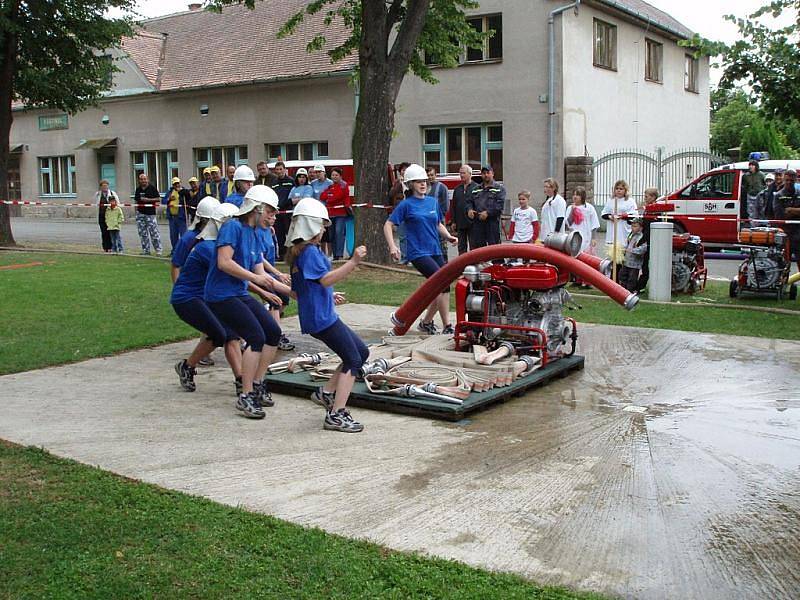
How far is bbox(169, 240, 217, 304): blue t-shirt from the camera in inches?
305

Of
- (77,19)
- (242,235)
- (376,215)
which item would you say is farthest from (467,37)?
(242,235)

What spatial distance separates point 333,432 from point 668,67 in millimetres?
31197

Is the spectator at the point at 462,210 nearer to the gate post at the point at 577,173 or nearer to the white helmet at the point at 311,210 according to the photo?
the white helmet at the point at 311,210

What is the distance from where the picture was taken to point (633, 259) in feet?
46.5

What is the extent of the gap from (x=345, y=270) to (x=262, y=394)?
61.3 inches

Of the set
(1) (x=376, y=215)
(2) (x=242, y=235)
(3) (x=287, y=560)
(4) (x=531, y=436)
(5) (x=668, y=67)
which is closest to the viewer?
(3) (x=287, y=560)

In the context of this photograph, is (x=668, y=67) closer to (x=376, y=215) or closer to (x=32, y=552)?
(x=376, y=215)

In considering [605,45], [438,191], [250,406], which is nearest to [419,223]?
[250,406]

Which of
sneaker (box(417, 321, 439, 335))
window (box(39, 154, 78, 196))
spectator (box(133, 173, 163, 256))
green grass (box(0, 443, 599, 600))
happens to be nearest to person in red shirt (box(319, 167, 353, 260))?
spectator (box(133, 173, 163, 256))

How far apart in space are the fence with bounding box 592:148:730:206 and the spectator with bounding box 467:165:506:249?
13.1 m

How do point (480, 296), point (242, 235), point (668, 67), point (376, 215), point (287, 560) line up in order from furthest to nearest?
point (668, 67) < point (376, 215) < point (480, 296) < point (242, 235) < point (287, 560)

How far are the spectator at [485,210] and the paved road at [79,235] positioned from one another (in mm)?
4702

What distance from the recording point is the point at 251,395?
23.7 feet

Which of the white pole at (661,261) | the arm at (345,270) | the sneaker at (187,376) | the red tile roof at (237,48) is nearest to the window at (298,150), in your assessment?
the red tile roof at (237,48)
